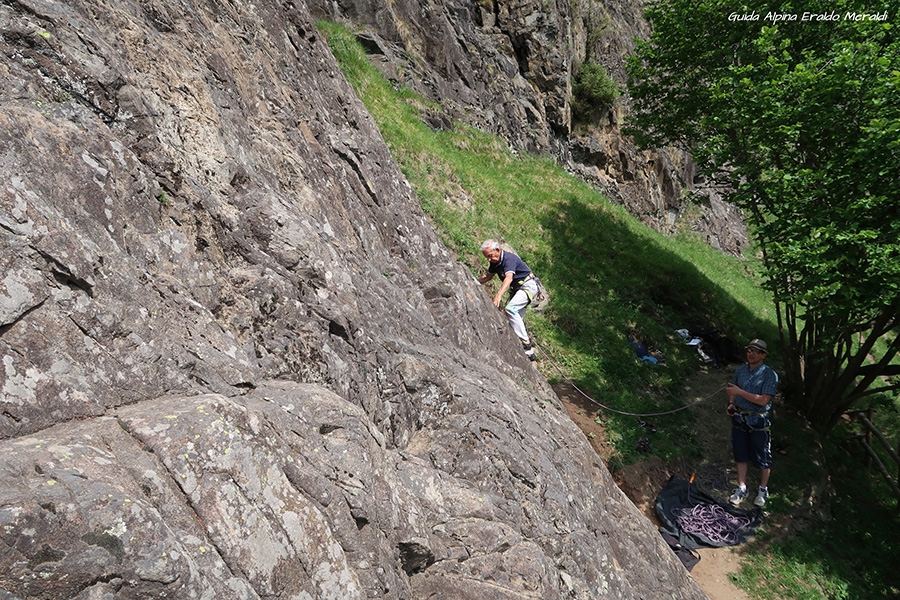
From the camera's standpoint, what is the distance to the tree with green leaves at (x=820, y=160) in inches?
298

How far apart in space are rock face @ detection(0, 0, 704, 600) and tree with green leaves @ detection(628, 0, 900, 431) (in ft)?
17.7

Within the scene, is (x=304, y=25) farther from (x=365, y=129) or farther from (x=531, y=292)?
(x=531, y=292)

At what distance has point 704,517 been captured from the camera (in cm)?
801

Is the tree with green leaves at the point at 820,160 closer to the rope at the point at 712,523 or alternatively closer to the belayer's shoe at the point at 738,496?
the belayer's shoe at the point at 738,496

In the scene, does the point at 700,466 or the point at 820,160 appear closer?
the point at 700,466

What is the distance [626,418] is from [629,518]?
12.7ft

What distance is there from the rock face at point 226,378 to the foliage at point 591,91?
885 inches

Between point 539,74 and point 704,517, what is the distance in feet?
71.8

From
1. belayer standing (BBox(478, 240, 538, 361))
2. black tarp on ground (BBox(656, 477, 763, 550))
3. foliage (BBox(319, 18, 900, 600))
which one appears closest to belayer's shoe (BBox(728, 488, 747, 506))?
black tarp on ground (BBox(656, 477, 763, 550))

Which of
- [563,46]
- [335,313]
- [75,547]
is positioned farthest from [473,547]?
[563,46]

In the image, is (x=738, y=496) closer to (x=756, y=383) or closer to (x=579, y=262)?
(x=756, y=383)

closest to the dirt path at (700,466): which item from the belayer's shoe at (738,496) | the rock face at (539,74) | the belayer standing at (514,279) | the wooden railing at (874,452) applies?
the belayer's shoe at (738,496)

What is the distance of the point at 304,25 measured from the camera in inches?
320

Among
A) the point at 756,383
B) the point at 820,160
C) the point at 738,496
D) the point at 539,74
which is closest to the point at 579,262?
the point at 820,160
